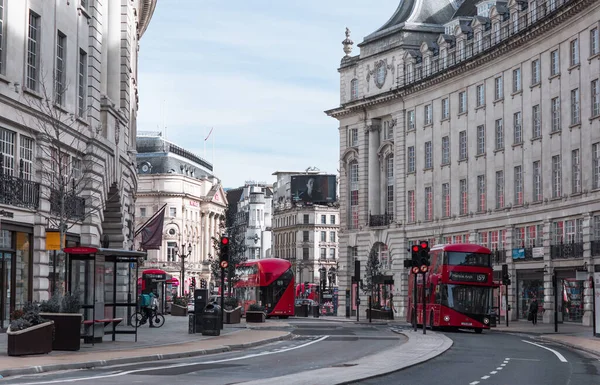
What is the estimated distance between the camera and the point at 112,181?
145 feet

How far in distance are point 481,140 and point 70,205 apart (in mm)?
46006

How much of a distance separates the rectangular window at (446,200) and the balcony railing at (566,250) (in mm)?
17551

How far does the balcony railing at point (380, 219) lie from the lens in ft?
311

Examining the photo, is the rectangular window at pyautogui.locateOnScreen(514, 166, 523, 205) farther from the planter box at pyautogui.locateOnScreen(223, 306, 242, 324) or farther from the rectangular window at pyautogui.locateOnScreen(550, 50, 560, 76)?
the planter box at pyautogui.locateOnScreen(223, 306, 242, 324)

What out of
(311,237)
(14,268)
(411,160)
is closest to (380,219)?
(411,160)

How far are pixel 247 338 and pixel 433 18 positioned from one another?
6289cm

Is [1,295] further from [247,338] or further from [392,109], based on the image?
[392,109]

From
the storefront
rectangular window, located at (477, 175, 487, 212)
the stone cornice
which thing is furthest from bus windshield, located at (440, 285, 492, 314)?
rectangular window, located at (477, 175, 487, 212)

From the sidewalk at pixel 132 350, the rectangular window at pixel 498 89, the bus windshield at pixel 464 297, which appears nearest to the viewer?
the sidewalk at pixel 132 350

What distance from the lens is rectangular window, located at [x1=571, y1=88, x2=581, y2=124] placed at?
63.5 meters

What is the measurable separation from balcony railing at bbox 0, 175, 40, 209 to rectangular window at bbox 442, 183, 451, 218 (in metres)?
51.2

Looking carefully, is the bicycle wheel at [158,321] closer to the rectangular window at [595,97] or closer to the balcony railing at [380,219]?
the rectangular window at [595,97]

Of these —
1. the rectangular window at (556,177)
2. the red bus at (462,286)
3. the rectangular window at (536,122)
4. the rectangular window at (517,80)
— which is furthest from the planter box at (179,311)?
the red bus at (462,286)

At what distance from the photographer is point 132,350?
2877cm
